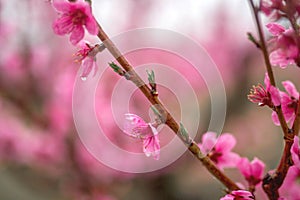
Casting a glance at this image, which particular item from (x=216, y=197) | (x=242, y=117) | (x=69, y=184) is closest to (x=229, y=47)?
(x=242, y=117)

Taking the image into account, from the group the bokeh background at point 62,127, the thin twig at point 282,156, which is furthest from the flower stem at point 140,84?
the bokeh background at point 62,127

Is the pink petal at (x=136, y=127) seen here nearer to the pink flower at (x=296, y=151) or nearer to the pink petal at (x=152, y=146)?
the pink petal at (x=152, y=146)

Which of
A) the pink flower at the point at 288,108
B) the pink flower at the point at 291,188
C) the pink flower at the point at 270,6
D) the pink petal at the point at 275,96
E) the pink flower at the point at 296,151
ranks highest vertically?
the pink flower at the point at 270,6

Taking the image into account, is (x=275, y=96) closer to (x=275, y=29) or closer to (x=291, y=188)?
(x=275, y=29)

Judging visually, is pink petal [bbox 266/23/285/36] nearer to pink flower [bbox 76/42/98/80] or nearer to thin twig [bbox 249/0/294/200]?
thin twig [bbox 249/0/294/200]

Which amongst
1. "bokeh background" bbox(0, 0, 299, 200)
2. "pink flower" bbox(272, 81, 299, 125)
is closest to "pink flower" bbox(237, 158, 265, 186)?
"pink flower" bbox(272, 81, 299, 125)

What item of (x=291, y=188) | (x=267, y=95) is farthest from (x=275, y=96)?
(x=291, y=188)

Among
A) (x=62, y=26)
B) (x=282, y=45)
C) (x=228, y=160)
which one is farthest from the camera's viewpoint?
(x=228, y=160)
